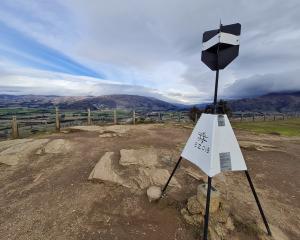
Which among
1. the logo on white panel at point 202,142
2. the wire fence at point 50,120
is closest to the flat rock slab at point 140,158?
the logo on white panel at point 202,142

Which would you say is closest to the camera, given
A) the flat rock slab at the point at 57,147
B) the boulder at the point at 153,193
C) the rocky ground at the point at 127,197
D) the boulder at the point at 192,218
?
the rocky ground at the point at 127,197

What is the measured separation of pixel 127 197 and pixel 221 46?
152 inches

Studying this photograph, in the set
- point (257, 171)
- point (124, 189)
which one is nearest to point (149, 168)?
point (124, 189)

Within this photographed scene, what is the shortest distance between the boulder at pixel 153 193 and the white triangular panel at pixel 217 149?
155 centimetres

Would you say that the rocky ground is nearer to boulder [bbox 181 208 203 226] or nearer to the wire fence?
boulder [bbox 181 208 203 226]

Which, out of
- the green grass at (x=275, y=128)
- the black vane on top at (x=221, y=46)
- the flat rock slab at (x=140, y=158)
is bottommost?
the green grass at (x=275, y=128)

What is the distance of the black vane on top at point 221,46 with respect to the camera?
10.2 feet

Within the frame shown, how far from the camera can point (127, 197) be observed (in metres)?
Result: 4.41

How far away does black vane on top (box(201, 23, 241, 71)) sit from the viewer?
3.09m

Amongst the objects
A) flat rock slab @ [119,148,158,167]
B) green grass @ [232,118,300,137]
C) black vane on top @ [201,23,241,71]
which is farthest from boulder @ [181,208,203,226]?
green grass @ [232,118,300,137]

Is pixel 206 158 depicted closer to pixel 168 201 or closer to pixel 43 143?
pixel 168 201

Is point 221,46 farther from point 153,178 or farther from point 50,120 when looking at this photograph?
point 50,120

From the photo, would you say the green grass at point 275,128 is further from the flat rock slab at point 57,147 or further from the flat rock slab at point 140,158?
the flat rock slab at point 57,147

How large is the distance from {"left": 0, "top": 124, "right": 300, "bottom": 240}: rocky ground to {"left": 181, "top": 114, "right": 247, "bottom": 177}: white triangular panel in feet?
2.96
